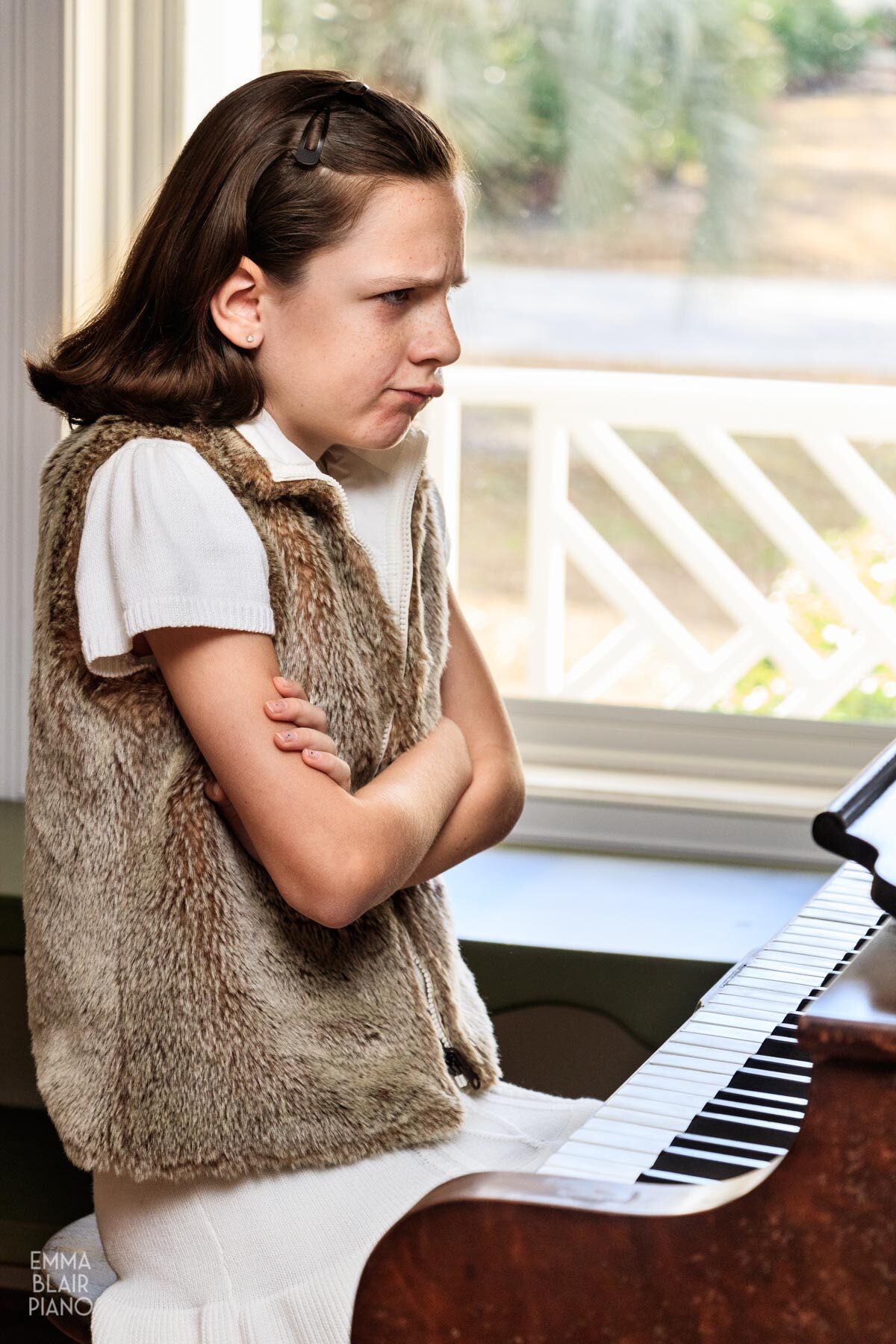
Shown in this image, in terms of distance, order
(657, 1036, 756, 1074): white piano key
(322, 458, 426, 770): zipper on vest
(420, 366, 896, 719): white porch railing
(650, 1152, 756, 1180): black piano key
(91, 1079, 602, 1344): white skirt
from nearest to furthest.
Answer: (650, 1152, 756, 1180): black piano key → (657, 1036, 756, 1074): white piano key → (91, 1079, 602, 1344): white skirt → (322, 458, 426, 770): zipper on vest → (420, 366, 896, 719): white porch railing

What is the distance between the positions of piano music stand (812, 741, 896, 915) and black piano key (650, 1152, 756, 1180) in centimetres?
17

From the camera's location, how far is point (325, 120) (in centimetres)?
111

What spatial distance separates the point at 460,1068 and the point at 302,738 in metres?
0.35

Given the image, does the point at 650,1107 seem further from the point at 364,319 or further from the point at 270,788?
the point at 364,319

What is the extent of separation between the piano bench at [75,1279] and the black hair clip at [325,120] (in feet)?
2.84

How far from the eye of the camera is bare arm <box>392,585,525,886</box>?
4.06 feet

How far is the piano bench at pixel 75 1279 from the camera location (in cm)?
118

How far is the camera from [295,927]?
1.11 m

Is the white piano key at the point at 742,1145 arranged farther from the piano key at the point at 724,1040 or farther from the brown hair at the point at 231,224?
the brown hair at the point at 231,224

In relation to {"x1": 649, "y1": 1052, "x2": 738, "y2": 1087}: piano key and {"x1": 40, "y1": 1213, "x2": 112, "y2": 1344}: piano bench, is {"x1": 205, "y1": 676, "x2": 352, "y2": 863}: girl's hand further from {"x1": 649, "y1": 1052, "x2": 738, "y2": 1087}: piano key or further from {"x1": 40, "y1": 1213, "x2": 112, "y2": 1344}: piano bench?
{"x1": 40, "y1": 1213, "x2": 112, "y2": 1344}: piano bench

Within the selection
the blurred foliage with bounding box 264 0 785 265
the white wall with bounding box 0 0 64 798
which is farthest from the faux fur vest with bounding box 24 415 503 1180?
the blurred foliage with bounding box 264 0 785 265

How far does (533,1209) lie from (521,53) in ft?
6.69

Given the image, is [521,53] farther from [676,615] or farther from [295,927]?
[295,927]

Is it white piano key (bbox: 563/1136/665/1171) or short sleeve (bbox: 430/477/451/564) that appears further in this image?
short sleeve (bbox: 430/477/451/564)
